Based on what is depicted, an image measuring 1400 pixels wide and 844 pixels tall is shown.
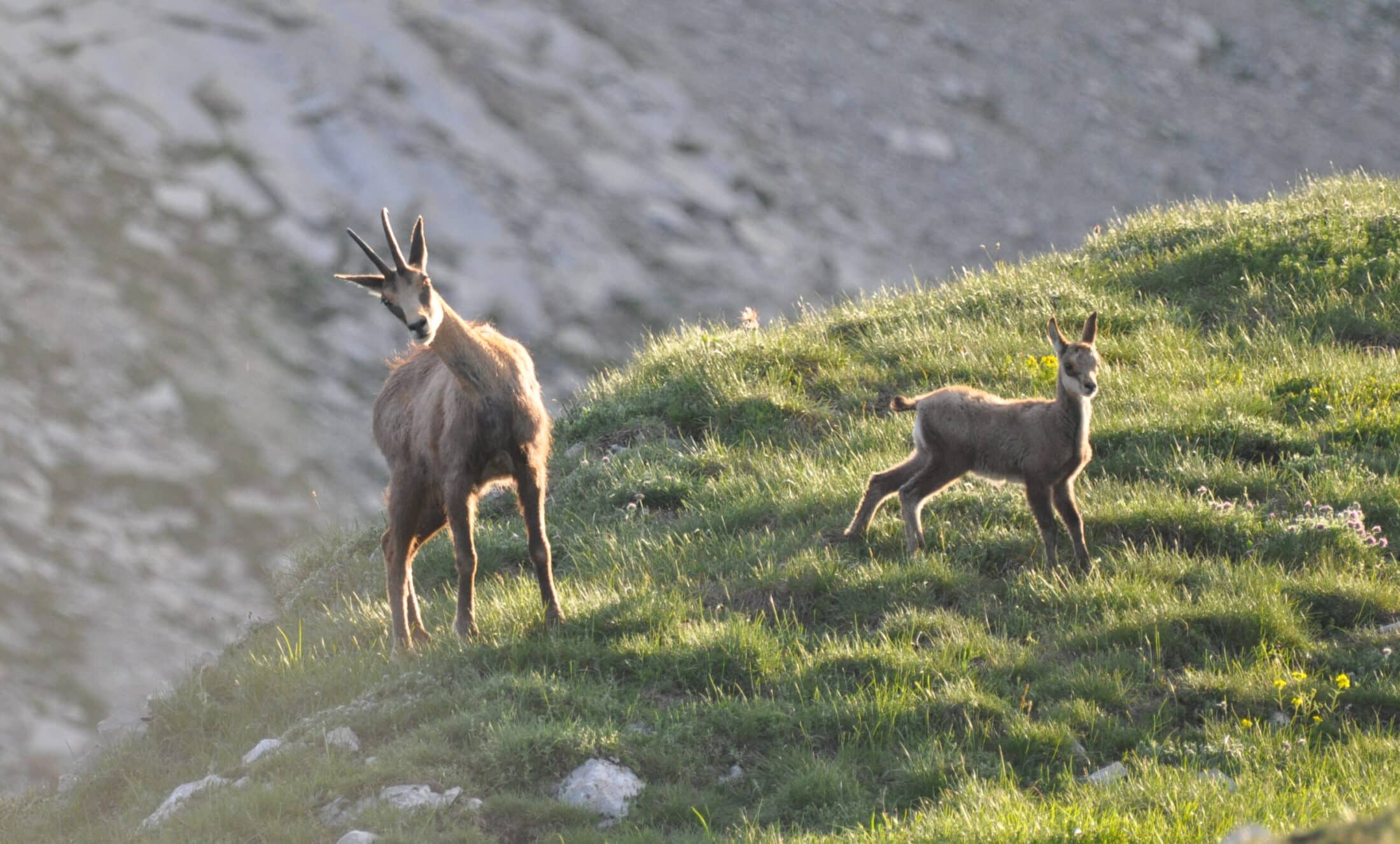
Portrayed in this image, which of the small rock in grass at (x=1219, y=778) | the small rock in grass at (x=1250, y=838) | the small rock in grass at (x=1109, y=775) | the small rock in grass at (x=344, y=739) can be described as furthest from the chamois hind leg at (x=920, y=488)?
the small rock in grass at (x=1250, y=838)

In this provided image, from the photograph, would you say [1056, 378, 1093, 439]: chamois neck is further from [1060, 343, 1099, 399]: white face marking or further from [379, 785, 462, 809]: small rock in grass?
[379, 785, 462, 809]: small rock in grass

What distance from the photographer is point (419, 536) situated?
9.21 m

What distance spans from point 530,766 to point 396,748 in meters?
0.78

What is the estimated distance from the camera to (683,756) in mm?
6938

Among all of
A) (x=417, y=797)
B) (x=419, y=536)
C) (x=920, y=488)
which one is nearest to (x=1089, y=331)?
(x=920, y=488)

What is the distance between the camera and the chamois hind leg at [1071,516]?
8414 millimetres

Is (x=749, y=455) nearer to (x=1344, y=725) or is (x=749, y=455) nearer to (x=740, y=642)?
(x=740, y=642)

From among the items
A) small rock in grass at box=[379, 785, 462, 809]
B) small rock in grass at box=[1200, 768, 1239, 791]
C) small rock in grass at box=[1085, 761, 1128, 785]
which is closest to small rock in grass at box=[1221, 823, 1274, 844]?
small rock in grass at box=[1200, 768, 1239, 791]

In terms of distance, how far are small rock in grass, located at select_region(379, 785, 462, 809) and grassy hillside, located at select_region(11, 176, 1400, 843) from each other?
0.07 meters

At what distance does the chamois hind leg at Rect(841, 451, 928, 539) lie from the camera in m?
8.98

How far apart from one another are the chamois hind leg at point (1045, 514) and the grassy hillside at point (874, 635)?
16cm

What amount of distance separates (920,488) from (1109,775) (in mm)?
2805

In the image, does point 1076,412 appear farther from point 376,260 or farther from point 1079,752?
point 376,260

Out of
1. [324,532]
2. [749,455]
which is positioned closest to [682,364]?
[749,455]
